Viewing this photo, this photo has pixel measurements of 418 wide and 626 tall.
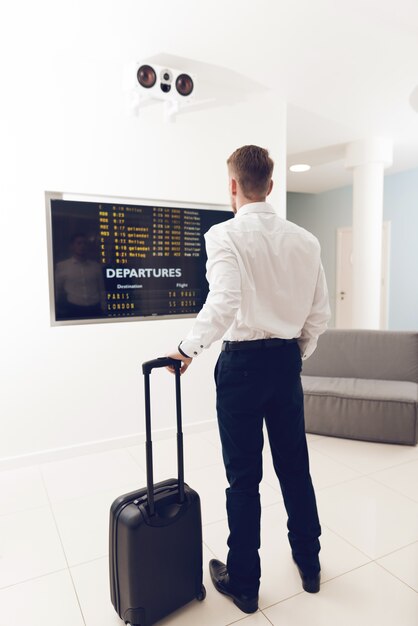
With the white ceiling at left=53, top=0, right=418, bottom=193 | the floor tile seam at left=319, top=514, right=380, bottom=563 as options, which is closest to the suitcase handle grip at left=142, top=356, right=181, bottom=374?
the floor tile seam at left=319, top=514, right=380, bottom=563

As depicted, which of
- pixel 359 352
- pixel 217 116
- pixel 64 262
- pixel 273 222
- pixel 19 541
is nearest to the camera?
pixel 273 222

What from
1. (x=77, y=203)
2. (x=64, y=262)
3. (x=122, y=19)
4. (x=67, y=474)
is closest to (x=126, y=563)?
(x=67, y=474)

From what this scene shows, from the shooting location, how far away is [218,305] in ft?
4.33

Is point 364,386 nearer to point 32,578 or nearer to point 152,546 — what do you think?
point 152,546

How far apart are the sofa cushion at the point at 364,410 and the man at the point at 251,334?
5.14ft

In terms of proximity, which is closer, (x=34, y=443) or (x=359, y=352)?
(x=34, y=443)

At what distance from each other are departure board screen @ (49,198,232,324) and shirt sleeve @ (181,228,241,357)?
1.61 metres

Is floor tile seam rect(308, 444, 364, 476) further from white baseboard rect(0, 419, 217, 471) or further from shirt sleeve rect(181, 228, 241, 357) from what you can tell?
shirt sleeve rect(181, 228, 241, 357)

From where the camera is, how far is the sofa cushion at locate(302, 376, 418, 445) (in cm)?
288

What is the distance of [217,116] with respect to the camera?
122 inches

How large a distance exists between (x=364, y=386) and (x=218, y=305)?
218 cm

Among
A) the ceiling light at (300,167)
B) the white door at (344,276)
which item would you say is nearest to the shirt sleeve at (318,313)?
the ceiling light at (300,167)

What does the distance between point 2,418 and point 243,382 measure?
1.88 metres

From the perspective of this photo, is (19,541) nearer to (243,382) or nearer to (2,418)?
(2,418)
